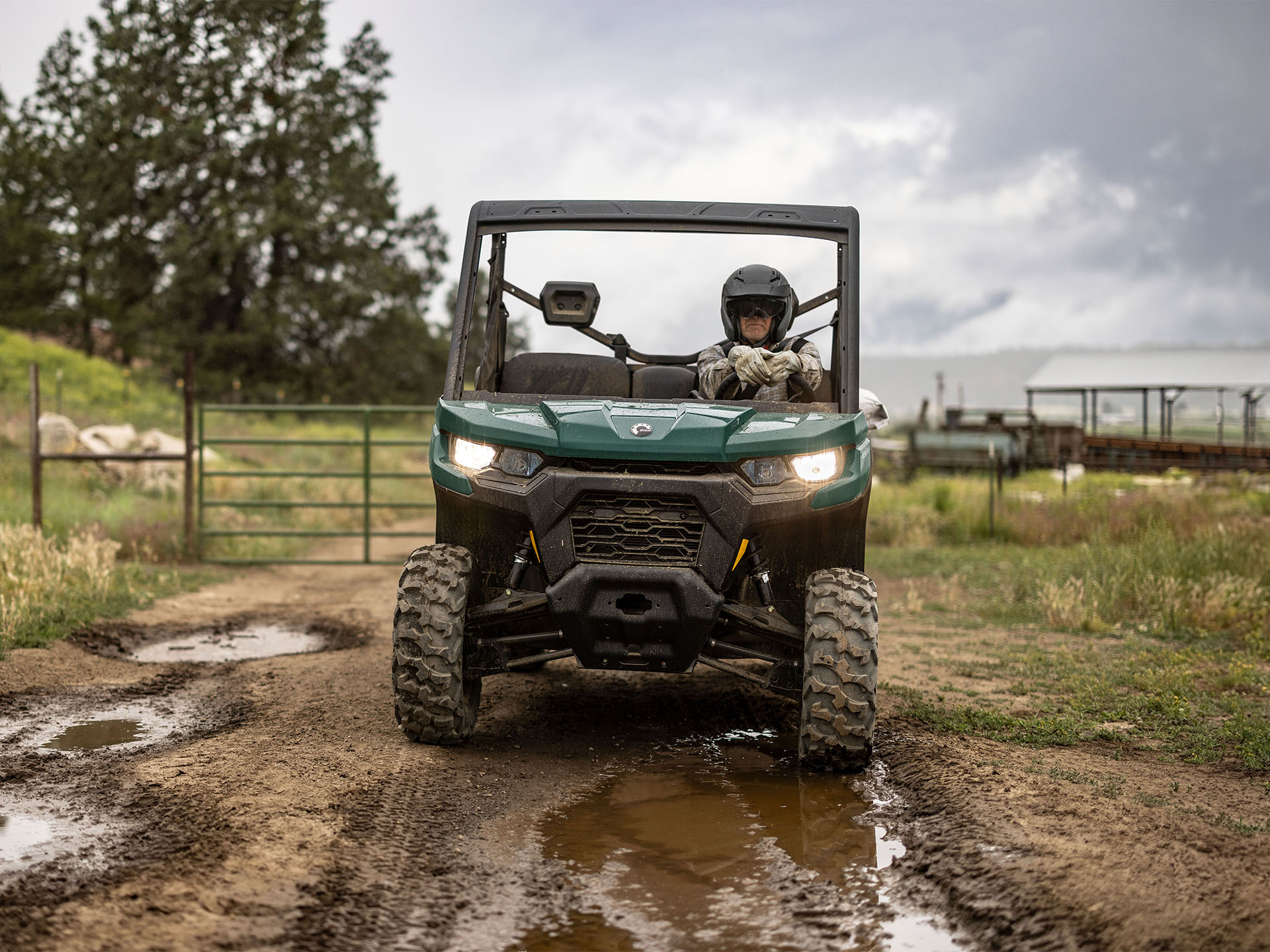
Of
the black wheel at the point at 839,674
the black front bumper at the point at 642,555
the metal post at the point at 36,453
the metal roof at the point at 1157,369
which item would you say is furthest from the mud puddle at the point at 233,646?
the metal roof at the point at 1157,369

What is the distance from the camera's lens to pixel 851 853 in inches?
178

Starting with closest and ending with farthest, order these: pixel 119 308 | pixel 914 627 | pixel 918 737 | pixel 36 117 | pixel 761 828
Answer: pixel 761 828 → pixel 918 737 → pixel 914 627 → pixel 119 308 → pixel 36 117

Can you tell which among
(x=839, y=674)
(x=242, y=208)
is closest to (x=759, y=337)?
(x=839, y=674)

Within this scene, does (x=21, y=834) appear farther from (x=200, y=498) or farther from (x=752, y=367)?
(x=200, y=498)

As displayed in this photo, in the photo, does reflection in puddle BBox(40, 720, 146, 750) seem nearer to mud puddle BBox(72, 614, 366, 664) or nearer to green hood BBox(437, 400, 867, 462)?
mud puddle BBox(72, 614, 366, 664)

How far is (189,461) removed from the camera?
1370cm

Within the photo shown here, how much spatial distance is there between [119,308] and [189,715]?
35648mm

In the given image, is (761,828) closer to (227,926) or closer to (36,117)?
(227,926)

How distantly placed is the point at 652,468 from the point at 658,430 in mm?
164

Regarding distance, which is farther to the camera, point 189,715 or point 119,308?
point 119,308

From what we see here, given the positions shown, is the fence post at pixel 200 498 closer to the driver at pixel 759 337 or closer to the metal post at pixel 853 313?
the driver at pixel 759 337

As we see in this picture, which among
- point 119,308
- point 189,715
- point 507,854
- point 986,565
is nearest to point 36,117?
point 119,308

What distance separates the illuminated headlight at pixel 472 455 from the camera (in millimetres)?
5438

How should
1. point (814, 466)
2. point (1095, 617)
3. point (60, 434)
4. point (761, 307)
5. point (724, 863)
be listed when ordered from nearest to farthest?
point (724, 863), point (814, 466), point (761, 307), point (1095, 617), point (60, 434)
